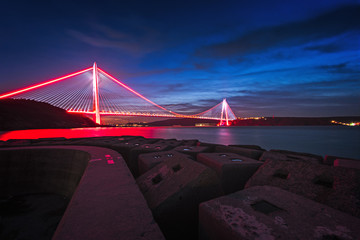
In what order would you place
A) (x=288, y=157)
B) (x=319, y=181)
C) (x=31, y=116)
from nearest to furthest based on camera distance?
(x=319, y=181), (x=288, y=157), (x=31, y=116)

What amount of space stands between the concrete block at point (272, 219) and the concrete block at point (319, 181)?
23cm

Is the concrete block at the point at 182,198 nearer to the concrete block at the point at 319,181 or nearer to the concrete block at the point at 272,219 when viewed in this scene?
the concrete block at the point at 272,219

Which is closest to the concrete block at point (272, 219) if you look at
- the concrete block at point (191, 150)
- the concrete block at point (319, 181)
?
the concrete block at point (319, 181)

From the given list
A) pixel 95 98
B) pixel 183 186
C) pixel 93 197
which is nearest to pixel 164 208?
pixel 183 186

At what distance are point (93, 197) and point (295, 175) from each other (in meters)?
2.22

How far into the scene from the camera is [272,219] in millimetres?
1271

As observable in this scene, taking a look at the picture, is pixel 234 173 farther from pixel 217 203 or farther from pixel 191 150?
pixel 191 150

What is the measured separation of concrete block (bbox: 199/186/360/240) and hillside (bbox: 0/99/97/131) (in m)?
54.8

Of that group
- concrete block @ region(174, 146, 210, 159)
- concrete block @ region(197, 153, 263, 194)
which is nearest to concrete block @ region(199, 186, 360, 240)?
concrete block @ region(197, 153, 263, 194)

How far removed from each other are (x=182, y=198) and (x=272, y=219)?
880 millimetres

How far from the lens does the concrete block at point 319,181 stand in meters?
1.54

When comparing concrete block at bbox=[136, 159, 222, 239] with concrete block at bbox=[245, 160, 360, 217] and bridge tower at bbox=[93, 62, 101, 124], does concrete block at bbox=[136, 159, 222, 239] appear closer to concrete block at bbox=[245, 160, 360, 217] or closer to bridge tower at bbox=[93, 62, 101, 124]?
concrete block at bbox=[245, 160, 360, 217]

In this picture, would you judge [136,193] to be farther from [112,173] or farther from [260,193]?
[260,193]

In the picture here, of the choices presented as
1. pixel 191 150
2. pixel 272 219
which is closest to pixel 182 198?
pixel 272 219
